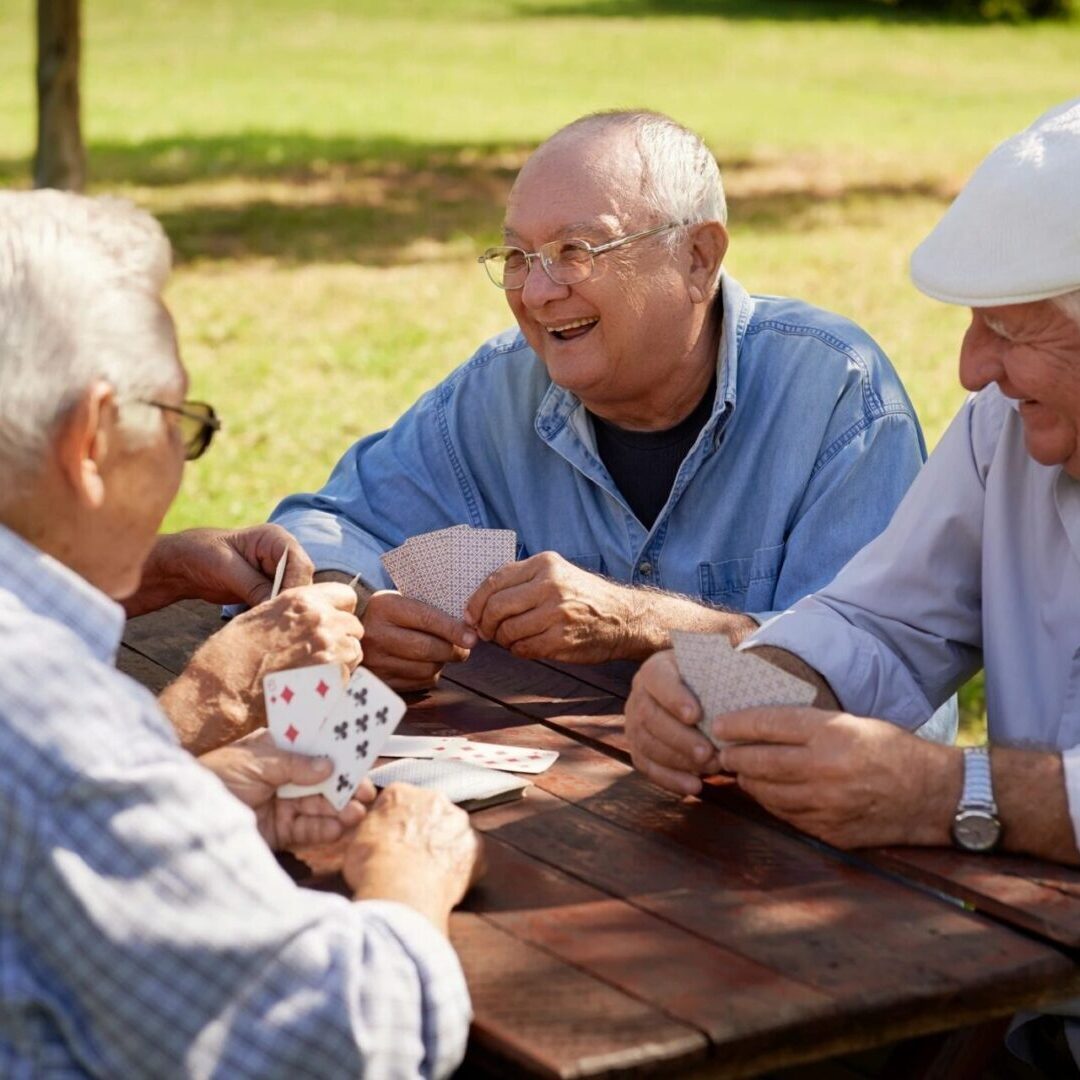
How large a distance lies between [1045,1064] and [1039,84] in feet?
75.2

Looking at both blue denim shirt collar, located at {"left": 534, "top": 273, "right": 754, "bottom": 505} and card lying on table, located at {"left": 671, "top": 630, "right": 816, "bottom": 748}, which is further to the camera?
blue denim shirt collar, located at {"left": 534, "top": 273, "right": 754, "bottom": 505}

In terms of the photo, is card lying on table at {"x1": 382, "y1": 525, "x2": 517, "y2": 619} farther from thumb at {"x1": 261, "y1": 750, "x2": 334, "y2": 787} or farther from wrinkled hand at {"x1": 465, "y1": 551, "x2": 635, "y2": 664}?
thumb at {"x1": 261, "y1": 750, "x2": 334, "y2": 787}

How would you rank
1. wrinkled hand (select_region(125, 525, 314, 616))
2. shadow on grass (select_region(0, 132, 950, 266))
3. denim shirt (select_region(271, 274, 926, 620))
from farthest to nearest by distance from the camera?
1. shadow on grass (select_region(0, 132, 950, 266))
2. denim shirt (select_region(271, 274, 926, 620))
3. wrinkled hand (select_region(125, 525, 314, 616))

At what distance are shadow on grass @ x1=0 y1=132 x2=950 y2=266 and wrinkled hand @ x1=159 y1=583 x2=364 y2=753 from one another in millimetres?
9863

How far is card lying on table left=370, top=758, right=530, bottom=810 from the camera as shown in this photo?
2.51 metres

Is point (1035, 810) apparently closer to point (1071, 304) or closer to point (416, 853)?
point (1071, 304)

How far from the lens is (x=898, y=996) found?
1976mm

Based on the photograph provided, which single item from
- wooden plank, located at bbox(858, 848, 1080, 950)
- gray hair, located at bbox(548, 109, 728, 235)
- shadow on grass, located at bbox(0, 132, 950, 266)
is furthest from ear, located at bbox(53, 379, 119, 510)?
shadow on grass, located at bbox(0, 132, 950, 266)

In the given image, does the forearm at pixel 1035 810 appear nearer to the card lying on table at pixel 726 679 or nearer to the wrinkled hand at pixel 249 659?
the card lying on table at pixel 726 679

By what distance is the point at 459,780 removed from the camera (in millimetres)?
2561

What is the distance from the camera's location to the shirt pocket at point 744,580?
11.6 feet

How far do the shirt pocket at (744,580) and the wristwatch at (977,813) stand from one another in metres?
1.16

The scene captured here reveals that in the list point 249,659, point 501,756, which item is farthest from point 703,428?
A: point 249,659

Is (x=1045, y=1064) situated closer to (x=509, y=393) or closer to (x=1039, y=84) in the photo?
(x=509, y=393)
